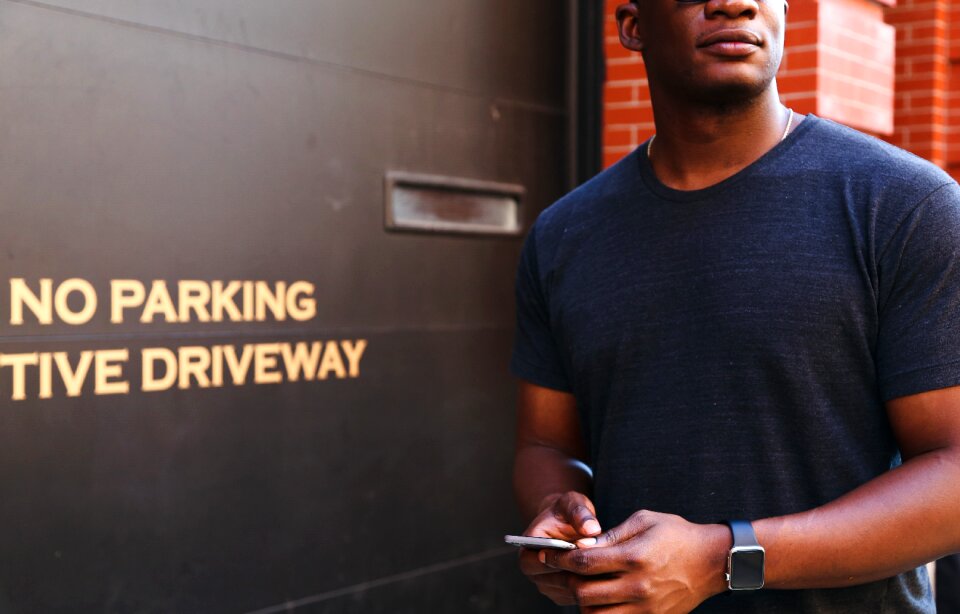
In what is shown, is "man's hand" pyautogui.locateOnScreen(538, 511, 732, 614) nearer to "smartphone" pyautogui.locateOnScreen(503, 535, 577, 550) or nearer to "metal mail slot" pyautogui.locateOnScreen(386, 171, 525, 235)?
"smartphone" pyautogui.locateOnScreen(503, 535, 577, 550)

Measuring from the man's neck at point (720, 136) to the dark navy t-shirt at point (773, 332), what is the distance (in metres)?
0.03

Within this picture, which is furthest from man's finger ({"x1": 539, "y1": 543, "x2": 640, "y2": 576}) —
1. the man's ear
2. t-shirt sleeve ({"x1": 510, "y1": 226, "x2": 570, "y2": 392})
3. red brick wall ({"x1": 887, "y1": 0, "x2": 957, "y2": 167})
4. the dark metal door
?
red brick wall ({"x1": 887, "y1": 0, "x2": 957, "y2": 167})

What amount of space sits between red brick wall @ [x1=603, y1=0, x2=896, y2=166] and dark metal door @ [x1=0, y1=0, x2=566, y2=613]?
0.19 meters

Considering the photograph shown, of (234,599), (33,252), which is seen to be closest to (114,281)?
(33,252)

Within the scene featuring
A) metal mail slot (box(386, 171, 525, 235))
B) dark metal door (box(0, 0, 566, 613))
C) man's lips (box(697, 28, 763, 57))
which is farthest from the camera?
metal mail slot (box(386, 171, 525, 235))

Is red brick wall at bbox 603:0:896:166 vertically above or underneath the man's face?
above

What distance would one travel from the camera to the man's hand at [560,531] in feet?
5.54

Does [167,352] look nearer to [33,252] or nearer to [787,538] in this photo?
[33,252]

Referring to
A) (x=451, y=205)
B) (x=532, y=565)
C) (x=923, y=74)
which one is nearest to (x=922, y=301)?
(x=532, y=565)

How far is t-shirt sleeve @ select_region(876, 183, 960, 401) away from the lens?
65.0 inches

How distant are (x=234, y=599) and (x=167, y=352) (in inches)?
25.7

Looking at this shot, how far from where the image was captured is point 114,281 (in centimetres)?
268

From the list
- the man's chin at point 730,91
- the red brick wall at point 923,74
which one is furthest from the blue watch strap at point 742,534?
the red brick wall at point 923,74

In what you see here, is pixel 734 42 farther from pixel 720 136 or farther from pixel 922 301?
pixel 922 301
